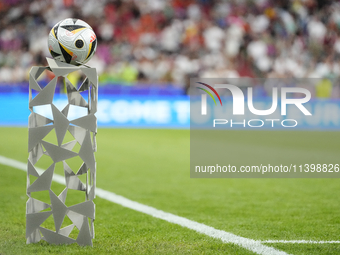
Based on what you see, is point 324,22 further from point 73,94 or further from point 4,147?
point 73,94

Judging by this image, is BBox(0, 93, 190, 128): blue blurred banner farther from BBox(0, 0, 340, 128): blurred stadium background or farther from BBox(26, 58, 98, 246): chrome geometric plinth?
BBox(26, 58, 98, 246): chrome geometric plinth

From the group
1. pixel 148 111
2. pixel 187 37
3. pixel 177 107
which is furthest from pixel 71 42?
pixel 187 37

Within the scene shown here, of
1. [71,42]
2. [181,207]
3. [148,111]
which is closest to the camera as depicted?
[71,42]

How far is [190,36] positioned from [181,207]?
15.1m

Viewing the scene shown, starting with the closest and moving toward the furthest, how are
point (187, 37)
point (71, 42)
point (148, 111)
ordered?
point (71, 42)
point (148, 111)
point (187, 37)

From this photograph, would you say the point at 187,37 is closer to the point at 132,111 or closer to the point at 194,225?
the point at 132,111

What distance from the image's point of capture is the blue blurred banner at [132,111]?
48.2 feet

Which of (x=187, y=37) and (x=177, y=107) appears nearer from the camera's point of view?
(x=177, y=107)

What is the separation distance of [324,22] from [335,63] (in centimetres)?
271

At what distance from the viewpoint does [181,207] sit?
547 centimetres

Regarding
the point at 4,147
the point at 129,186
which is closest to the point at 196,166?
the point at 129,186

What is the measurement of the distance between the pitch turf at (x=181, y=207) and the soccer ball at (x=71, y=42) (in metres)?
1.51

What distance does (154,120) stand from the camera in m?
15.0

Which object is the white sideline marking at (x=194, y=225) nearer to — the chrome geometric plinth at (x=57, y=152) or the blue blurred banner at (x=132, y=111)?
the chrome geometric plinth at (x=57, y=152)
